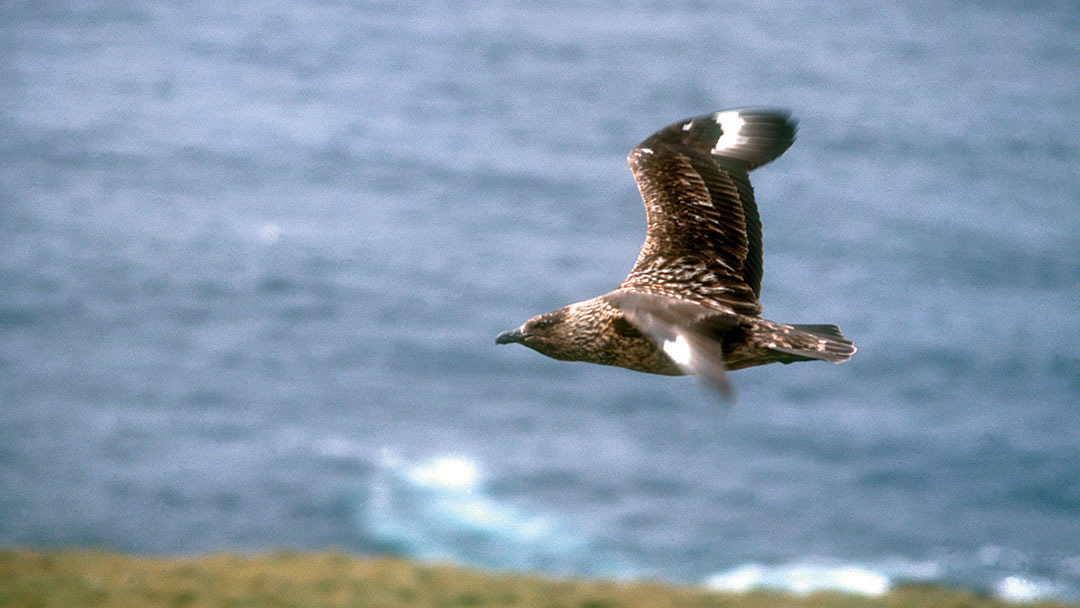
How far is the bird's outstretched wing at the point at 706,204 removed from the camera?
26.0 ft

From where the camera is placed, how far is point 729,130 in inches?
335

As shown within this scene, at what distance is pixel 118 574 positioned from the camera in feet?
29.5

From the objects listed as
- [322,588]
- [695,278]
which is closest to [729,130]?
[695,278]

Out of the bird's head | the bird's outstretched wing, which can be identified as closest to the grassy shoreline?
the bird's head

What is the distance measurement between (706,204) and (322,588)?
354cm

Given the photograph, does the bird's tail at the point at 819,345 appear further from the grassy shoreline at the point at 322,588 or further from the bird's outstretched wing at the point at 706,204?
the grassy shoreline at the point at 322,588

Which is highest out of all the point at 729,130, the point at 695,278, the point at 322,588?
the point at 729,130

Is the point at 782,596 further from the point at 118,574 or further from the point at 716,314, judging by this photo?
the point at 118,574

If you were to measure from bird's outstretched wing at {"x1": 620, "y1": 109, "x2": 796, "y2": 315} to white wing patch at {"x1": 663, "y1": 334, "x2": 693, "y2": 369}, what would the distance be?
153cm

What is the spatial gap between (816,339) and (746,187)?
1373 mm

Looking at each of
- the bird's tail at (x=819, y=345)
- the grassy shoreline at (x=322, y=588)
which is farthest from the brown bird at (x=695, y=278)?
the grassy shoreline at (x=322, y=588)

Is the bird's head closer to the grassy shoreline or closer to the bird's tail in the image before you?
the bird's tail

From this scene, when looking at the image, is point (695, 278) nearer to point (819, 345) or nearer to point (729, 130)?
point (819, 345)

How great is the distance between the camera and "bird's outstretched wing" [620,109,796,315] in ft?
26.0
